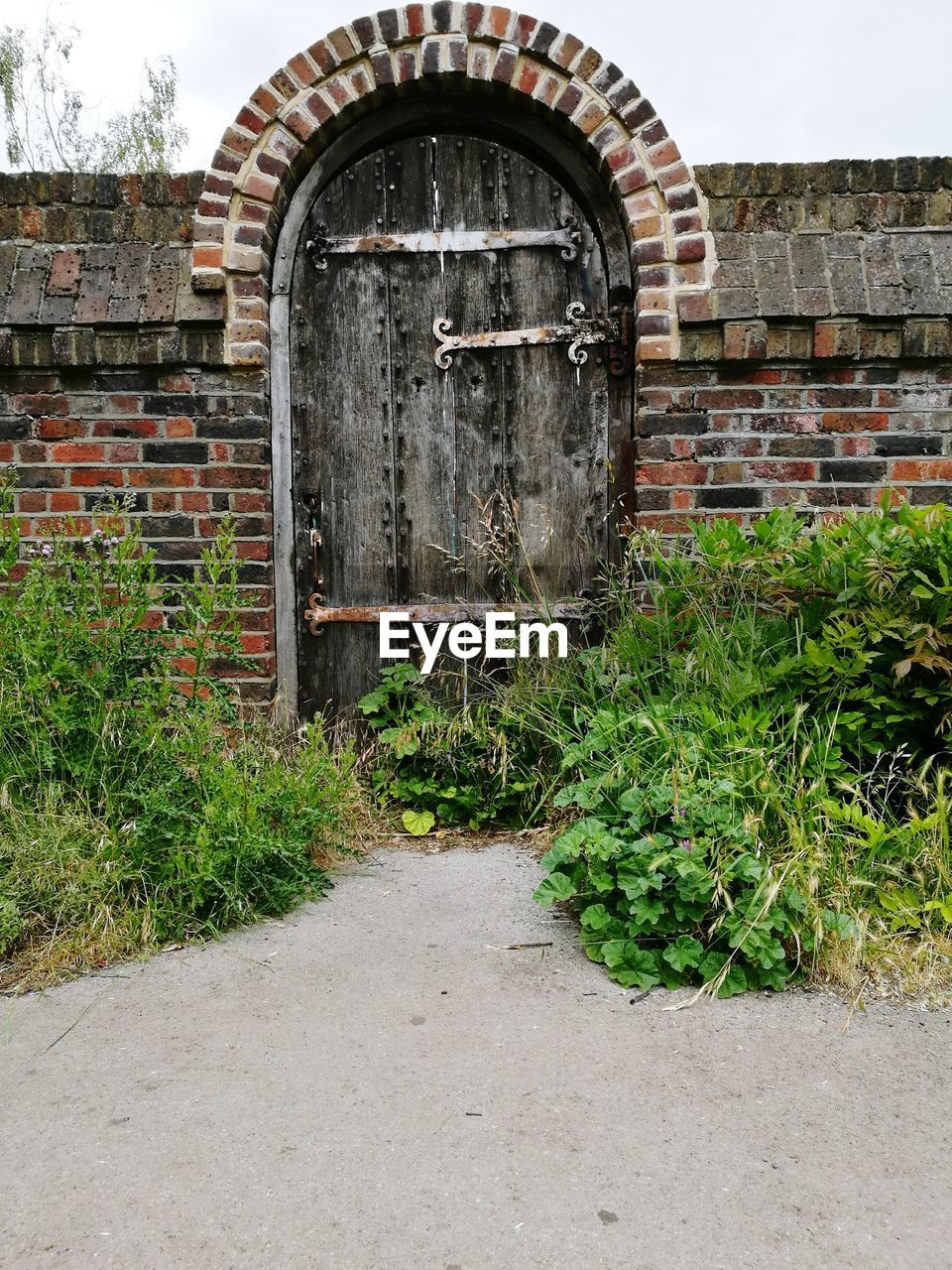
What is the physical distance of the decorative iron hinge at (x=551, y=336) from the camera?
12.5 feet

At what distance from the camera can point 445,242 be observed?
150 inches

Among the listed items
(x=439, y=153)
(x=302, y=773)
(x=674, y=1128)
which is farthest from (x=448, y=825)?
(x=439, y=153)

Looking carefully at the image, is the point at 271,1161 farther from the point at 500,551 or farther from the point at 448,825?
the point at 500,551

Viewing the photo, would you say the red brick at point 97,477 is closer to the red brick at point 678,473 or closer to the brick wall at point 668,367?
the brick wall at point 668,367

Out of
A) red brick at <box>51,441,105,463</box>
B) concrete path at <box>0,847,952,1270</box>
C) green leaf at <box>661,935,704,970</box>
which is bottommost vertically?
concrete path at <box>0,847,952,1270</box>

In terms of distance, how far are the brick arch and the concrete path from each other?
243cm

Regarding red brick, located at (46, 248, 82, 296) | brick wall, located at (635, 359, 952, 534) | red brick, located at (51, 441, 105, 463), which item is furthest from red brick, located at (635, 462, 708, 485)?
red brick, located at (46, 248, 82, 296)

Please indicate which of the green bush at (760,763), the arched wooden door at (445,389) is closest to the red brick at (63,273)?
the arched wooden door at (445,389)

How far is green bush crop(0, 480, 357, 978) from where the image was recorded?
2.43 meters

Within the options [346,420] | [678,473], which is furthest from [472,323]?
[678,473]

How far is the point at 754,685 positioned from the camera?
2705mm

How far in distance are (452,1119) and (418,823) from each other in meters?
1.79

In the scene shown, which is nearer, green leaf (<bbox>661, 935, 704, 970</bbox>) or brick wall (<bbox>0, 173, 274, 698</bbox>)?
green leaf (<bbox>661, 935, 704, 970</bbox>)

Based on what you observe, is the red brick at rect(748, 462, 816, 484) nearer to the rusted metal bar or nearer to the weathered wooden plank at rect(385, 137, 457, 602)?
the rusted metal bar
